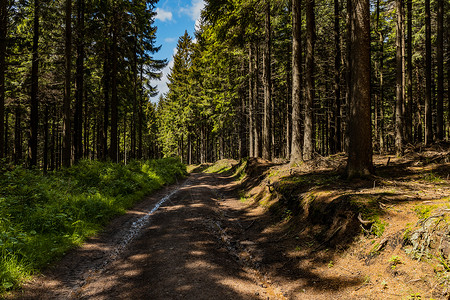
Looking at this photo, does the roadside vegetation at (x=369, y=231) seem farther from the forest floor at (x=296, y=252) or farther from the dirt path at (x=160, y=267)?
the dirt path at (x=160, y=267)

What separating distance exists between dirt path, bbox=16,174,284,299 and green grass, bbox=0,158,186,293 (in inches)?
15.4

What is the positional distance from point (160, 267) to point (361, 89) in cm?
697

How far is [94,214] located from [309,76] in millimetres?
11093

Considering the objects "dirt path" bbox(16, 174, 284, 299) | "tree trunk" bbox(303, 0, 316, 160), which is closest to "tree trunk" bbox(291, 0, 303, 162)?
"tree trunk" bbox(303, 0, 316, 160)

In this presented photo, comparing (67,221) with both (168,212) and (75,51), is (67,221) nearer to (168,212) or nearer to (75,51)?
(168,212)

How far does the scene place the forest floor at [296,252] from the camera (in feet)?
11.7

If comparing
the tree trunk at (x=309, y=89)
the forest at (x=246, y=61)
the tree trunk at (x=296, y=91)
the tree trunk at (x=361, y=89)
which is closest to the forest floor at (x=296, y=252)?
the tree trunk at (x=361, y=89)

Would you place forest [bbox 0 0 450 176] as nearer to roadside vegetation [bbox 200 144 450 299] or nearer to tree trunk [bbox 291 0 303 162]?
tree trunk [bbox 291 0 303 162]

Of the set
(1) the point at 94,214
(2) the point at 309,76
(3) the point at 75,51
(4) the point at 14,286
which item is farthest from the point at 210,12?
(4) the point at 14,286

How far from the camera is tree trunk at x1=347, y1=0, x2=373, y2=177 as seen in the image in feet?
21.9

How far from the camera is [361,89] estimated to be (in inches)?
264

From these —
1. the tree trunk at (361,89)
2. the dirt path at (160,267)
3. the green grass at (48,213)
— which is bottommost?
the dirt path at (160,267)

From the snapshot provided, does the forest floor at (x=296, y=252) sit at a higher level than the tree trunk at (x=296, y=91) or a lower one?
lower

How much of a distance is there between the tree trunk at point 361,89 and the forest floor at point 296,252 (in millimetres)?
868
